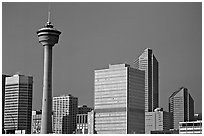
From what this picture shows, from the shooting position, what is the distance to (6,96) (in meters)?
32.6

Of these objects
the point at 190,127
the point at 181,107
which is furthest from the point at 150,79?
the point at 190,127

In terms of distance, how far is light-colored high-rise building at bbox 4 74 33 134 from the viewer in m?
29.6

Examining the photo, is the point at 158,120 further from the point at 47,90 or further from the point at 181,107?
the point at 47,90

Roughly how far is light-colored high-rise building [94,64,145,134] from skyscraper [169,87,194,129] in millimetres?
2745

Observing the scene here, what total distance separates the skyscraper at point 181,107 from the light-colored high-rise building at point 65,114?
27.9 feet

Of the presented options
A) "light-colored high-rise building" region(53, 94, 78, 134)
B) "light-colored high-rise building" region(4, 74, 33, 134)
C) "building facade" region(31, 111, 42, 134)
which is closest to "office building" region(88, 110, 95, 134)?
"light-colored high-rise building" region(53, 94, 78, 134)

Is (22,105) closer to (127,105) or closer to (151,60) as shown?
(127,105)

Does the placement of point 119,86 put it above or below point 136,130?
above

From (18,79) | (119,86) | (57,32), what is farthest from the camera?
(119,86)

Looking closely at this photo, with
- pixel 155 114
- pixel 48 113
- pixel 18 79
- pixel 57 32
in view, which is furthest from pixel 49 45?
pixel 155 114

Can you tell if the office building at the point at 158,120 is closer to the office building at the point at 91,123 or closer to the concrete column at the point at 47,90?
the office building at the point at 91,123

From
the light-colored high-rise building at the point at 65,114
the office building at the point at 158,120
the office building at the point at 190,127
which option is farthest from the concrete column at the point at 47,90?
the office building at the point at 158,120

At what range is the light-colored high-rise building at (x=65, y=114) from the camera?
1391 inches

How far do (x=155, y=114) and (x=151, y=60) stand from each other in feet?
15.9
